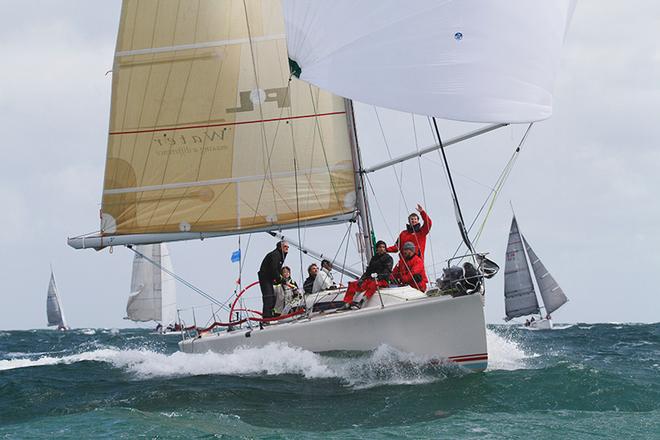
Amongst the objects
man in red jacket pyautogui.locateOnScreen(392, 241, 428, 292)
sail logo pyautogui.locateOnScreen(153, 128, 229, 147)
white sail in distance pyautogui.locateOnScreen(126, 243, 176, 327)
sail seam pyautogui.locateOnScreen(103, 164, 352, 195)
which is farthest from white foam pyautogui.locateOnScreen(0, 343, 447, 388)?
white sail in distance pyautogui.locateOnScreen(126, 243, 176, 327)

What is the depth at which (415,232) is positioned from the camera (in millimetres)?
Result: 13117

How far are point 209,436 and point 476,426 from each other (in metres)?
2.68

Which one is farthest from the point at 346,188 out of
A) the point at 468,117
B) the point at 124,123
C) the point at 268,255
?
the point at 468,117

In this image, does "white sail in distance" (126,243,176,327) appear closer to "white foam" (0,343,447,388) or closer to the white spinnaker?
"white foam" (0,343,447,388)

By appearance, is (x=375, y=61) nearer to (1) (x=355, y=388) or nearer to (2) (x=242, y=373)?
(1) (x=355, y=388)

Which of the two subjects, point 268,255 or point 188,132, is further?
point 188,132

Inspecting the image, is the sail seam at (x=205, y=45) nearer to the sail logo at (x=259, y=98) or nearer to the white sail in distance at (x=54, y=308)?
the sail logo at (x=259, y=98)

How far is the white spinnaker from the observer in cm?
1019

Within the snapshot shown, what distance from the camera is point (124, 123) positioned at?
1642 cm

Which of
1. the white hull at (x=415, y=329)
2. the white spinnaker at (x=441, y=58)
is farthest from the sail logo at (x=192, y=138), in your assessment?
the white spinnaker at (x=441, y=58)

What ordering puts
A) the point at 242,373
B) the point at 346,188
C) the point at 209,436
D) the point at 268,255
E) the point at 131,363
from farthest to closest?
the point at 131,363 < the point at 346,188 < the point at 268,255 < the point at 242,373 < the point at 209,436

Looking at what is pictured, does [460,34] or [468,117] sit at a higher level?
[460,34]

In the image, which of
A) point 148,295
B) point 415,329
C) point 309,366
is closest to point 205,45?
point 309,366

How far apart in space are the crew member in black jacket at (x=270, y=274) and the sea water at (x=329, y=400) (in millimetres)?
1239
